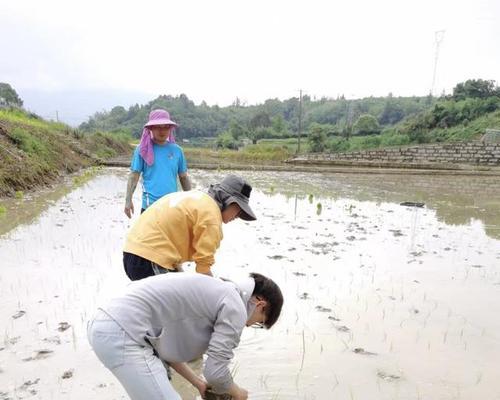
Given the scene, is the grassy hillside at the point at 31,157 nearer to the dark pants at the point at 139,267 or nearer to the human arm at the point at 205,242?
the dark pants at the point at 139,267

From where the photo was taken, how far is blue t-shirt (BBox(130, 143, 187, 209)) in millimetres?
3381

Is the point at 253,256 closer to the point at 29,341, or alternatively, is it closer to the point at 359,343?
the point at 359,343

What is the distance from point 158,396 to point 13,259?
3992 millimetres

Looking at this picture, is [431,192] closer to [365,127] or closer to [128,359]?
[128,359]

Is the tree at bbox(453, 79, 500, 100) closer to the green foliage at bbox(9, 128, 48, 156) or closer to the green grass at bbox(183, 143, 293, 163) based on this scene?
the green grass at bbox(183, 143, 293, 163)

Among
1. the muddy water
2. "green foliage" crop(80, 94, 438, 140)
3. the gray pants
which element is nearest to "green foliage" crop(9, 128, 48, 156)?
the muddy water

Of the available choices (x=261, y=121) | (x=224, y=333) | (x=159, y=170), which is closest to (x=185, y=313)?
(x=224, y=333)

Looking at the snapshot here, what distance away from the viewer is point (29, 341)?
306 cm

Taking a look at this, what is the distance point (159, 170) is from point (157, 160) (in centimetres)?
8

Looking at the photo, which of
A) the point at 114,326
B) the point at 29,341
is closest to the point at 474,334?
the point at 114,326

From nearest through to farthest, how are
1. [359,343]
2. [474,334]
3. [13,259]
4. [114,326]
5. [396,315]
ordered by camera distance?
[114,326] → [359,343] → [474,334] → [396,315] → [13,259]

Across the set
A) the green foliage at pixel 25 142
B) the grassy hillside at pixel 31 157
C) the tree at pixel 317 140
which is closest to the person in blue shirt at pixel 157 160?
the grassy hillside at pixel 31 157

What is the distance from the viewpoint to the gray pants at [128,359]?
5.05 feet

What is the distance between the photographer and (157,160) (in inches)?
133
